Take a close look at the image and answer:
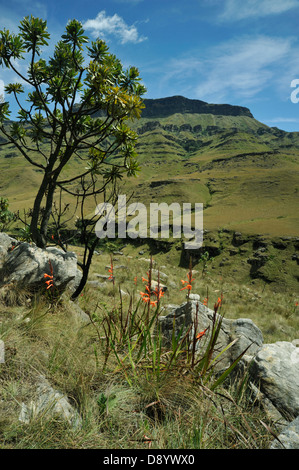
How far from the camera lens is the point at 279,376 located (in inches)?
117

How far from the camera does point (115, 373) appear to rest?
289 cm

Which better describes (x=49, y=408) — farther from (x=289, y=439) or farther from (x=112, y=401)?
(x=289, y=439)

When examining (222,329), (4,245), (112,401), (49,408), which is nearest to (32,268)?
(4,245)

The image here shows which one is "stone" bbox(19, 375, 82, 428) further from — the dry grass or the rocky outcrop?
the rocky outcrop

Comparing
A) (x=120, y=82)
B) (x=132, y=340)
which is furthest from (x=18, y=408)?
(x=120, y=82)

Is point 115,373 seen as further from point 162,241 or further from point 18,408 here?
point 162,241

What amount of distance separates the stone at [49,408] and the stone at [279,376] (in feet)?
6.83

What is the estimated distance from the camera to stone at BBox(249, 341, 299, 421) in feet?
8.83

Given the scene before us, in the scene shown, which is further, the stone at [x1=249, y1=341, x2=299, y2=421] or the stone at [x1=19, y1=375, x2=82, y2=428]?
the stone at [x1=249, y1=341, x2=299, y2=421]

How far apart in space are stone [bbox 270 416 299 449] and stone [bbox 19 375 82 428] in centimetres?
177

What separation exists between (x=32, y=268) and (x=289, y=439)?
192 inches

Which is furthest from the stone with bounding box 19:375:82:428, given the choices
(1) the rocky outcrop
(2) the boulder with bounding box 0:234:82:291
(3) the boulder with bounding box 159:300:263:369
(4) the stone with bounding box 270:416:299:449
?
(2) the boulder with bounding box 0:234:82:291

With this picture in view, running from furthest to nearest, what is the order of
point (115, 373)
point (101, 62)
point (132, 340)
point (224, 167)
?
point (224, 167) → point (101, 62) → point (132, 340) → point (115, 373)

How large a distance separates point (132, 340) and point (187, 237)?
2513 inches
